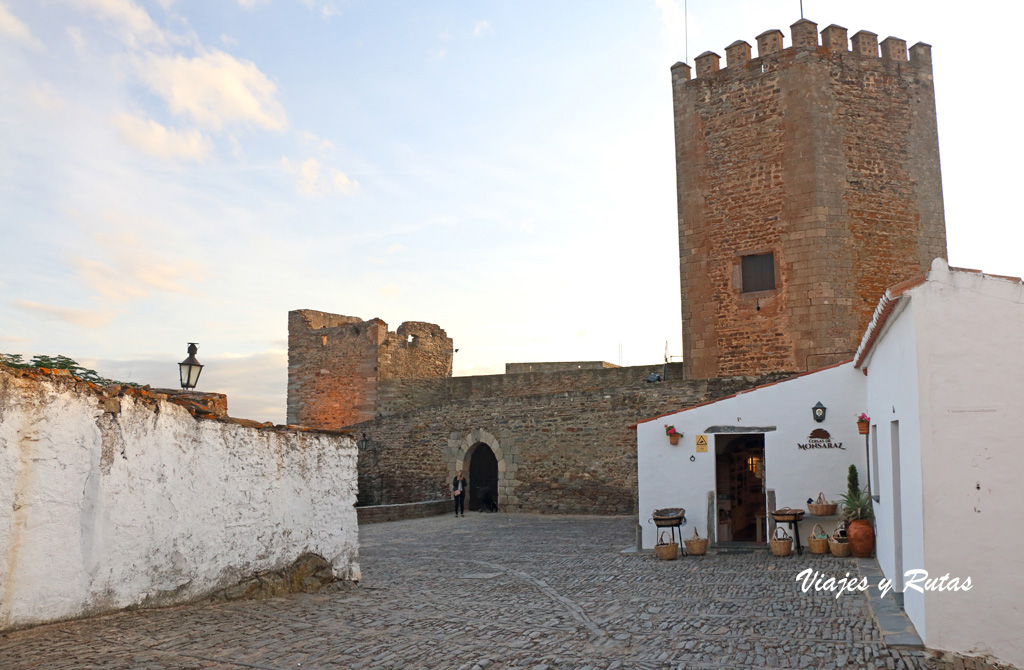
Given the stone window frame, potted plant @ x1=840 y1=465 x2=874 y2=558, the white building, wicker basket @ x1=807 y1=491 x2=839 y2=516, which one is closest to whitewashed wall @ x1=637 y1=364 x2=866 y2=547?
wicker basket @ x1=807 y1=491 x2=839 y2=516

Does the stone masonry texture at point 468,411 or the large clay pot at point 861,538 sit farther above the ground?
the stone masonry texture at point 468,411

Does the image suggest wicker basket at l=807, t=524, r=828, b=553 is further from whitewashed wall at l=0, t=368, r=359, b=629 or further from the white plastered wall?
whitewashed wall at l=0, t=368, r=359, b=629

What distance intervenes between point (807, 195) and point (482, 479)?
11240 mm

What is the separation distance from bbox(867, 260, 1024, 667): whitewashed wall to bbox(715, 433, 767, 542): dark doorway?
7091mm

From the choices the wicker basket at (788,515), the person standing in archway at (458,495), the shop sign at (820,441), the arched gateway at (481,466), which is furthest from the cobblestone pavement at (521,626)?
the arched gateway at (481,466)

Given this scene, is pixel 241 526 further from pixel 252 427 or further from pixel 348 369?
pixel 348 369

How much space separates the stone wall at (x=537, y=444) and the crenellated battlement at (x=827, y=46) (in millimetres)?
7532

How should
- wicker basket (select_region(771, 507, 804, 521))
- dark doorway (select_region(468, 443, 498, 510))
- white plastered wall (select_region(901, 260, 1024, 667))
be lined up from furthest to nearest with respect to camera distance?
dark doorway (select_region(468, 443, 498, 510)) → wicker basket (select_region(771, 507, 804, 521)) → white plastered wall (select_region(901, 260, 1024, 667))

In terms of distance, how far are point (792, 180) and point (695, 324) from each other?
12.7 ft

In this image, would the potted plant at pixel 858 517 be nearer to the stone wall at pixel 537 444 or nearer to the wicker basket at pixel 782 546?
the wicker basket at pixel 782 546

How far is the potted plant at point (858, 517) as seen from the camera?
917 centimetres

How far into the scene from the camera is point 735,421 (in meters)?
11.1

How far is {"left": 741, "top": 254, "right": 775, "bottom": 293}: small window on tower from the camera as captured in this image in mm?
17734

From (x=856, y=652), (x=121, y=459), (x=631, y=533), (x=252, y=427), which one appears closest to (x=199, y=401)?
(x=252, y=427)
